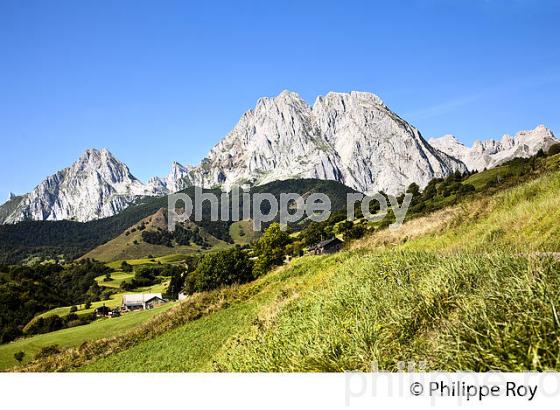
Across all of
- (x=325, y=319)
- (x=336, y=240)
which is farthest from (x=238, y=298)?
(x=336, y=240)

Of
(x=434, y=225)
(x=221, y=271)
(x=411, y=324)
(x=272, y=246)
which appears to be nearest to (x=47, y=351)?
(x=411, y=324)

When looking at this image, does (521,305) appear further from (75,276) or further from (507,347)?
(75,276)

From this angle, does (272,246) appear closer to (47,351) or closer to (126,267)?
(47,351)

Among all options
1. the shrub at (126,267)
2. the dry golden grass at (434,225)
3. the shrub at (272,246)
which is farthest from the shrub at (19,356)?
the shrub at (126,267)

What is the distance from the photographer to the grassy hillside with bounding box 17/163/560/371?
490 centimetres

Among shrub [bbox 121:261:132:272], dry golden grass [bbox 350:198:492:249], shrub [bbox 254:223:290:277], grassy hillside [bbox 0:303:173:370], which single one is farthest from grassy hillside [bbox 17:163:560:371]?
shrub [bbox 121:261:132:272]

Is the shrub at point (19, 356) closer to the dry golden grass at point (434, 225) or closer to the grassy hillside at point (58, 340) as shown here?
the grassy hillside at point (58, 340)

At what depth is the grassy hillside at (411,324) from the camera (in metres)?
4.90

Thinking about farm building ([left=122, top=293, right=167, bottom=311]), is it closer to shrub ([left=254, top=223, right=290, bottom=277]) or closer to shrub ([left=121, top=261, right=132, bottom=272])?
shrub ([left=254, top=223, right=290, bottom=277])

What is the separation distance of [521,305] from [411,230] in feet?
62.2

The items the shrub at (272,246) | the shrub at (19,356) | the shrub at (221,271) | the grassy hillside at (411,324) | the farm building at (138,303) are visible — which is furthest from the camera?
the shrub at (272,246)
